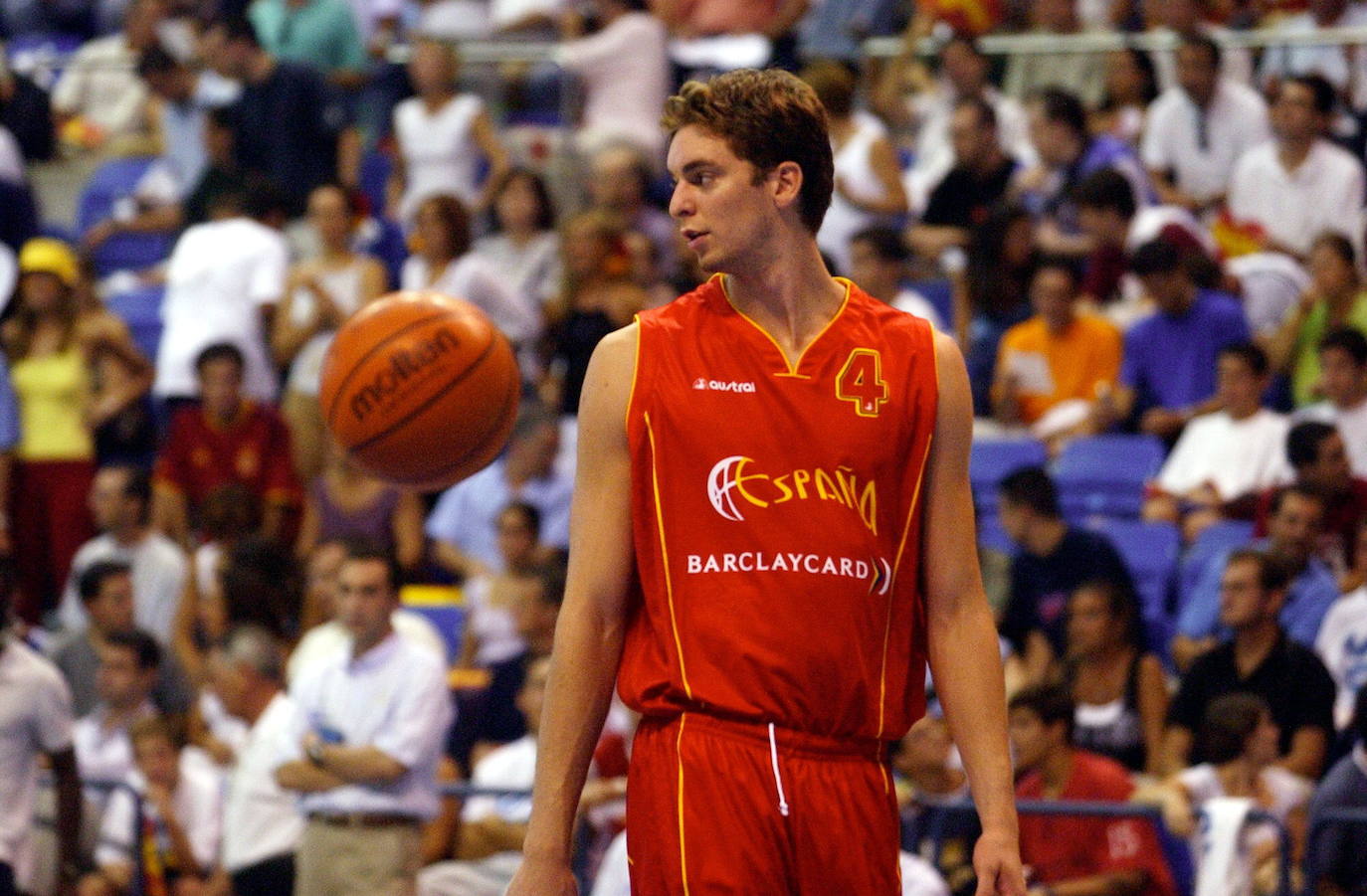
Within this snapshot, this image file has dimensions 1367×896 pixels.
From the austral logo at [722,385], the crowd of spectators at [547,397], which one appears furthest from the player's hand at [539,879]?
the crowd of spectators at [547,397]

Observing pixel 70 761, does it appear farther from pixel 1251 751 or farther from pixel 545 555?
pixel 1251 751

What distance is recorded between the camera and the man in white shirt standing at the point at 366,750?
8.18m

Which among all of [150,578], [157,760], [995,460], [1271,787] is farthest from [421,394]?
[150,578]

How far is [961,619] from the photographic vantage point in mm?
4102

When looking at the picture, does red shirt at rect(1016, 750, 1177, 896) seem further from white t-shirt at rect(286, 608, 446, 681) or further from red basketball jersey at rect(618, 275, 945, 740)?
red basketball jersey at rect(618, 275, 945, 740)

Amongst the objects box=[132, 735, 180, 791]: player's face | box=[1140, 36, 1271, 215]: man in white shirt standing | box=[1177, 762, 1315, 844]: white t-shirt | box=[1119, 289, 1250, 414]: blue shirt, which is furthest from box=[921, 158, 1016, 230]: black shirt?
box=[132, 735, 180, 791]: player's face

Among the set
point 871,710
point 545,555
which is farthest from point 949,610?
point 545,555

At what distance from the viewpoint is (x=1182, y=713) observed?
27.9 ft

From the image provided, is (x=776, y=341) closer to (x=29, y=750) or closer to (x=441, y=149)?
(x=29, y=750)

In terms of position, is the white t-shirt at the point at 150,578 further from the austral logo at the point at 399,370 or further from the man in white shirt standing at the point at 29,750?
the austral logo at the point at 399,370

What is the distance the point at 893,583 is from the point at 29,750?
4789 mm

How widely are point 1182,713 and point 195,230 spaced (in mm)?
7018

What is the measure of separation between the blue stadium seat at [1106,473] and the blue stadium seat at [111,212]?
7.03 m

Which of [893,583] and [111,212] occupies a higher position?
[893,583]
